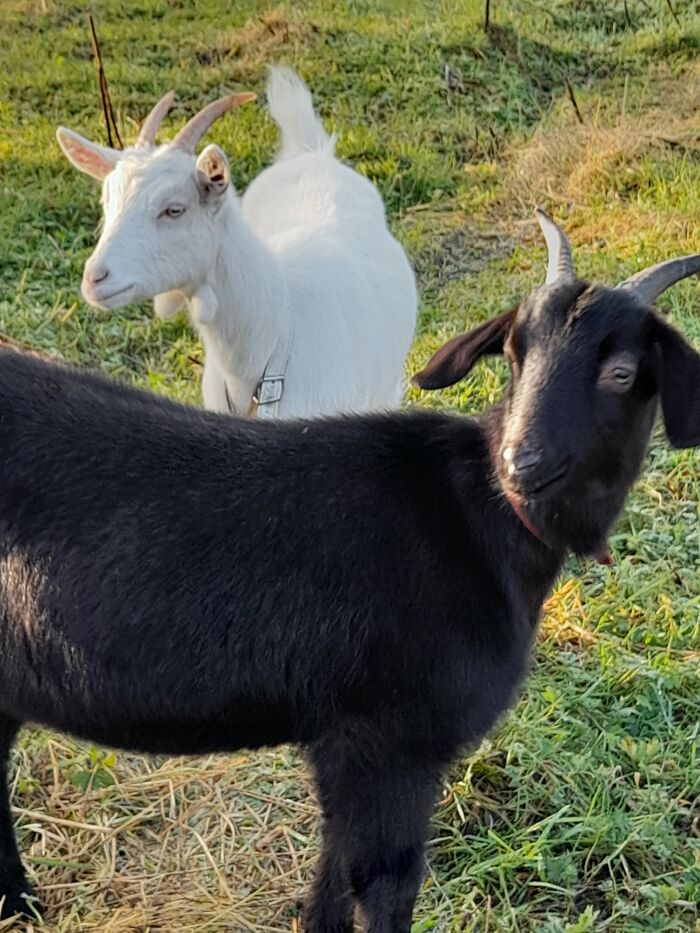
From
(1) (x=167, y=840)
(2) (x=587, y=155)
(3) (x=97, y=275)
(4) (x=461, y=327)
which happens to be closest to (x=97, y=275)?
(3) (x=97, y=275)

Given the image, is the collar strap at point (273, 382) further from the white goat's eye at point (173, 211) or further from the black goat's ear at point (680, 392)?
the black goat's ear at point (680, 392)

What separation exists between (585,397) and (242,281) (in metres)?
2.06

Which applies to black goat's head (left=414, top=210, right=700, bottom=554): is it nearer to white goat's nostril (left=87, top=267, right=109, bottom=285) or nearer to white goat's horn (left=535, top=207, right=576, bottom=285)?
white goat's horn (left=535, top=207, right=576, bottom=285)

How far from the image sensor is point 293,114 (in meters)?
5.46

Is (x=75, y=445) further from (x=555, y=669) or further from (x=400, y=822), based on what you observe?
(x=555, y=669)

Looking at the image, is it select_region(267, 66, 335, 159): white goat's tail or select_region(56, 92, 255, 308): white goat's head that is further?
select_region(267, 66, 335, 159): white goat's tail

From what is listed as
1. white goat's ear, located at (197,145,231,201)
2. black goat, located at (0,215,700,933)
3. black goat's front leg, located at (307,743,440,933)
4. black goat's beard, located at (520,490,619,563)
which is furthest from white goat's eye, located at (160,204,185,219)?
black goat's front leg, located at (307,743,440,933)

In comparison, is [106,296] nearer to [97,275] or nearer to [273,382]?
[97,275]

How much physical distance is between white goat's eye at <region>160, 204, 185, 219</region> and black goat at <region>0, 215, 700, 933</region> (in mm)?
1504

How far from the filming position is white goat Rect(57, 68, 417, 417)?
3730mm

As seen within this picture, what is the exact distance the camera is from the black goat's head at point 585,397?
2.16 metres

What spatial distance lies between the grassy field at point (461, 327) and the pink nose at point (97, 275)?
1.63 m

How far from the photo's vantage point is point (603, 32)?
12.1 m

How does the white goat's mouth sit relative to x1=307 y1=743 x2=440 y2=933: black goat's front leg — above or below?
above
